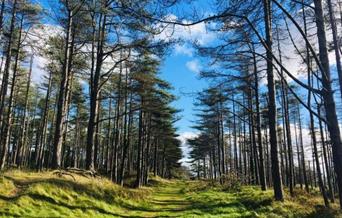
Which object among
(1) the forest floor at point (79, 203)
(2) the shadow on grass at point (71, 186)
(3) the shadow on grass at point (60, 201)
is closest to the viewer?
(1) the forest floor at point (79, 203)

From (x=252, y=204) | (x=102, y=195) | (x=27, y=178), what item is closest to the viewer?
(x=27, y=178)

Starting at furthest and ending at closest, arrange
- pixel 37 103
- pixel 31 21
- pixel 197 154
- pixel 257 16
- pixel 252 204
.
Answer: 1. pixel 197 154
2. pixel 37 103
3. pixel 31 21
4. pixel 252 204
5. pixel 257 16

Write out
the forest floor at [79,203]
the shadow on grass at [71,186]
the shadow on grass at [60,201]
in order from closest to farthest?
the forest floor at [79,203] → the shadow on grass at [60,201] → the shadow on grass at [71,186]

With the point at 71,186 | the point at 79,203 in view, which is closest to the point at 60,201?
the point at 79,203

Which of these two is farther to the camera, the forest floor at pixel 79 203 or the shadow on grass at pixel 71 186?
the shadow on grass at pixel 71 186

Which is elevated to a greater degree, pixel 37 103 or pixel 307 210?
pixel 37 103

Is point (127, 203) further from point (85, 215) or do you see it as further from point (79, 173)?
point (85, 215)

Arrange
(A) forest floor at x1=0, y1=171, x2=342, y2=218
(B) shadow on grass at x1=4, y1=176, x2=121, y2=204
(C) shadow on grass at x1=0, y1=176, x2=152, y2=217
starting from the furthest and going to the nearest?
1. (B) shadow on grass at x1=4, y1=176, x2=121, y2=204
2. (C) shadow on grass at x1=0, y1=176, x2=152, y2=217
3. (A) forest floor at x1=0, y1=171, x2=342, y2=218

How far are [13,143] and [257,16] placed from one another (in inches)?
1933

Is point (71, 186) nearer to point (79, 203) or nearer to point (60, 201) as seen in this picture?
point (79, 203)

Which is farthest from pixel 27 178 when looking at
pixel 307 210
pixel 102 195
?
pixel 307 210

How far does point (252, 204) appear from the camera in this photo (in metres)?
12.5

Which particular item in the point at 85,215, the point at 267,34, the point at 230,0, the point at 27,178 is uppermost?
the point at 267,34

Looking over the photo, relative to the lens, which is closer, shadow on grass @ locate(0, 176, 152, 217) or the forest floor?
the forest floor
